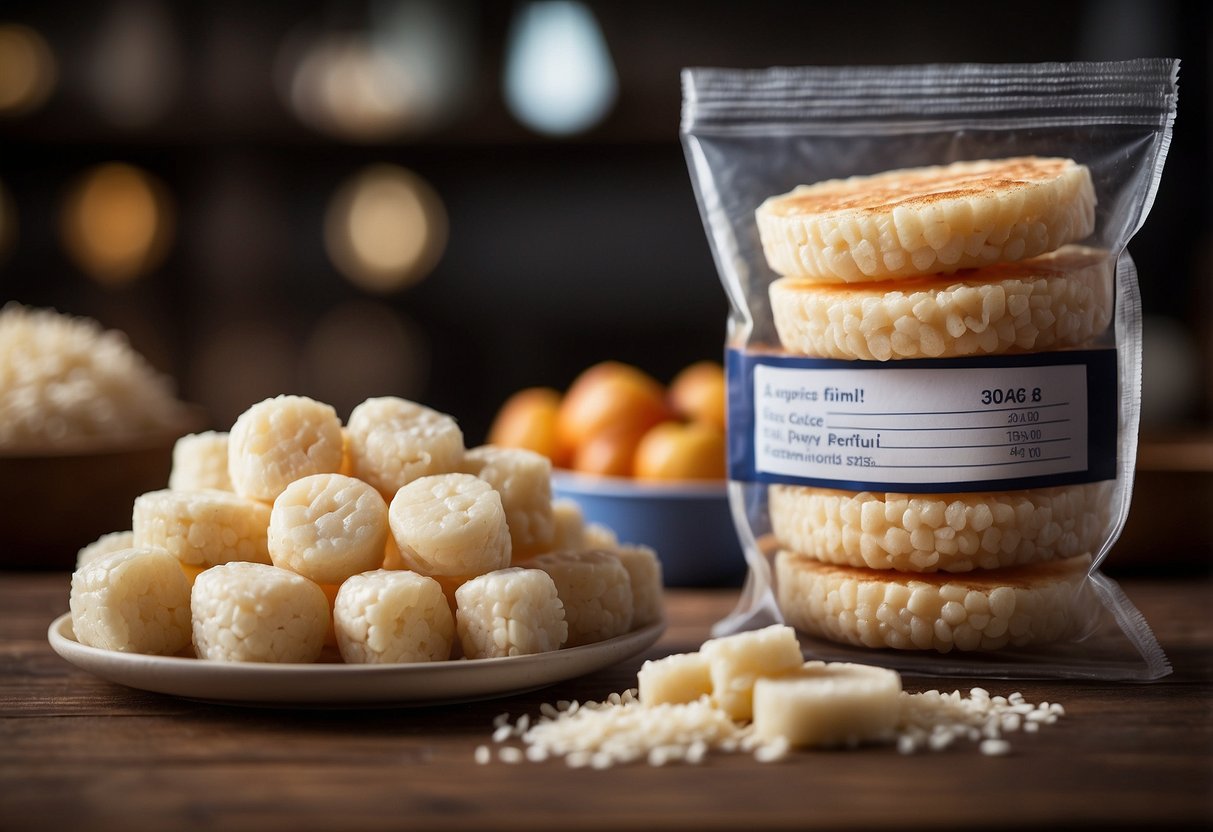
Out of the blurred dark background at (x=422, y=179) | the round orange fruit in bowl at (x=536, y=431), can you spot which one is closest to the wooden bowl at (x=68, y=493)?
the round orange fruit in bowl at (x=536, y=431)

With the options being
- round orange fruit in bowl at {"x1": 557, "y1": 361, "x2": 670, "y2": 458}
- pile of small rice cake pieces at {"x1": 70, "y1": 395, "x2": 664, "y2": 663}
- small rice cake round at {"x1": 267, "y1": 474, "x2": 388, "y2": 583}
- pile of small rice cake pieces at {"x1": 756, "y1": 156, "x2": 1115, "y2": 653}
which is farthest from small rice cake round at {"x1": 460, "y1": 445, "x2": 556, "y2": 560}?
round orange fruit in bowl at {"x1": 557, "y1": 361, "x2": 670, "y2": 458}

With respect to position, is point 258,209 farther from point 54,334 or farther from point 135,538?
point 135,538

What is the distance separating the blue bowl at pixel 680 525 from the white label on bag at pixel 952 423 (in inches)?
16.8

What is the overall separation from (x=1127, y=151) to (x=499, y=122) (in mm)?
2276

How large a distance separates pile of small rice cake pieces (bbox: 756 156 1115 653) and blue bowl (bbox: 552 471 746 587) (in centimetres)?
39

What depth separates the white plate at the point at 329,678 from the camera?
810 millimetres

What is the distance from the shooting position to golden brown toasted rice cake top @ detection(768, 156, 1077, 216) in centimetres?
95

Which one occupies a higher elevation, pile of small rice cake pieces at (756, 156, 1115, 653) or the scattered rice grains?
pile of small rice cake pieces at (756, 156, 1115, 653)

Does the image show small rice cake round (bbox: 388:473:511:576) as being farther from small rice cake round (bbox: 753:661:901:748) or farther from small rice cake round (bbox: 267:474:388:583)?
small rice cake round (bbox: 753:661:901:748)

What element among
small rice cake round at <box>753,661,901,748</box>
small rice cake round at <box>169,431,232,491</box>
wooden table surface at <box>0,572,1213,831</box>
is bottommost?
wooden table surface at <box>0,572,1213,831</box>

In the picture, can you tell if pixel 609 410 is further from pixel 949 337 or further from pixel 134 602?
pixel 134 602

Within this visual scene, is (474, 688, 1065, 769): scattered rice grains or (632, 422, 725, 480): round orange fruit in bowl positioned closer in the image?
(474, 688, 1065, 769): scattered rice grains

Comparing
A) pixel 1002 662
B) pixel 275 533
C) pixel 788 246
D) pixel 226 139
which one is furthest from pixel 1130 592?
pixel 226 139

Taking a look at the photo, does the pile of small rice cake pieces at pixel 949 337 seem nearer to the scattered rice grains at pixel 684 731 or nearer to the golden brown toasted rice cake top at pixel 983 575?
the golden brown toasted rice cake top at pixel 983 575
